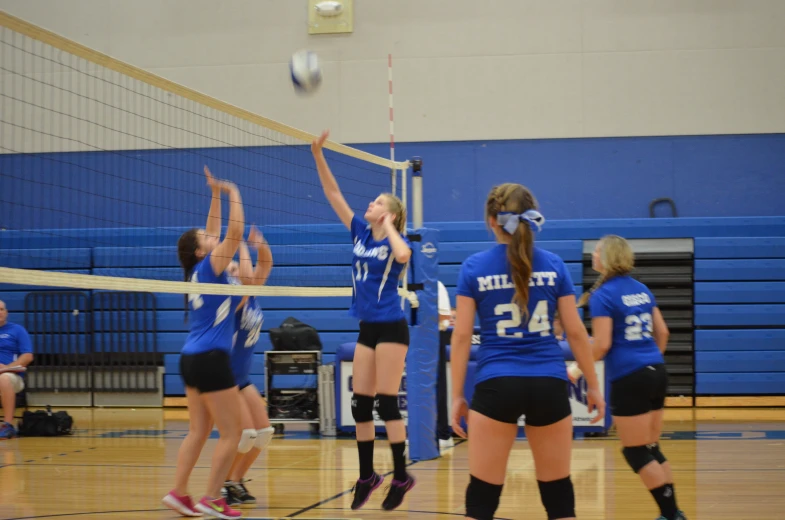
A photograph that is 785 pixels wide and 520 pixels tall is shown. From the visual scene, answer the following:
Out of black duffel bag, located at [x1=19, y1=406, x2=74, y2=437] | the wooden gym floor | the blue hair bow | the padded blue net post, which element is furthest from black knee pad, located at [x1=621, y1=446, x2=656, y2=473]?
black duffel bag, located at [x1=19, y1=406, x2=74, y2=437]

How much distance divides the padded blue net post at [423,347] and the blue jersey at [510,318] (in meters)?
3.95

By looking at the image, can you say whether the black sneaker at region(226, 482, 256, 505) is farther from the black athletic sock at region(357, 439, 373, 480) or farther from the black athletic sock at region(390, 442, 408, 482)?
the black athletic sock at region(390, 442, 408, 482)

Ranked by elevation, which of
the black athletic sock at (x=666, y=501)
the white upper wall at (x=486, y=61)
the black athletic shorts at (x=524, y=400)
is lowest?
the black athletic sock at (x=666, y=501)

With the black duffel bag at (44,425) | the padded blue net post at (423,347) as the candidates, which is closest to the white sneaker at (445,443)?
the padded blue net post at (423,347)

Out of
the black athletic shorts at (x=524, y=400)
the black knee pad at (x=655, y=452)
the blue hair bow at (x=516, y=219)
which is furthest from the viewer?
the black knee pad at (x=655, y=452)

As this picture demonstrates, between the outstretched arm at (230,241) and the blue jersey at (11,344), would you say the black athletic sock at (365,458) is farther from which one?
the blue jersey at (11,344)

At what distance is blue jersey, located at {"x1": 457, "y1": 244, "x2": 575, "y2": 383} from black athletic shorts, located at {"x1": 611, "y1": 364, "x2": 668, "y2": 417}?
57.9 inches

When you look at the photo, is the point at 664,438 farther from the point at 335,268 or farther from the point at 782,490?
the point at 335,268

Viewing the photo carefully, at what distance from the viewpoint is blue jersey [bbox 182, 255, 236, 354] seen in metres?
4.81

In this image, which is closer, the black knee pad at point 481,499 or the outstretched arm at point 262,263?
the black knee pad at point 481,499

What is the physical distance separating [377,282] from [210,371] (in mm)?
1079

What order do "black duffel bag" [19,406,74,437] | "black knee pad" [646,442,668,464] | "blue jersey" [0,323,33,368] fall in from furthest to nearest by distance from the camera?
"blue jersey" [0,323,33,368] → "black duffel bag" [19,406,74,437] → "black knee pad" [646,442,668,464]

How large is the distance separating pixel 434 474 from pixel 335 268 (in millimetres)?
5003

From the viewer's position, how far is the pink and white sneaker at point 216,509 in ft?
15.8
